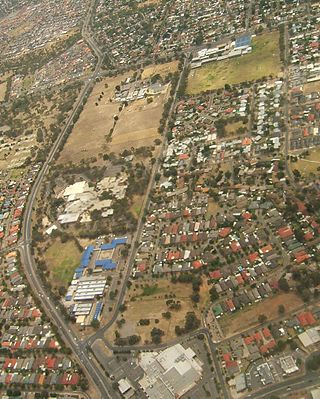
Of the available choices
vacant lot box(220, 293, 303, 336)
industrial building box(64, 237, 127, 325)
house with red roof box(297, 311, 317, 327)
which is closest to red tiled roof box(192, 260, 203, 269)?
vacant lot box(220, 293, 303, 336)

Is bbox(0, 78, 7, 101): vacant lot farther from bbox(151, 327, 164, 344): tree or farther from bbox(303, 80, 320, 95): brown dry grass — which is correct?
bbox(151, 327, 164, 344): tree

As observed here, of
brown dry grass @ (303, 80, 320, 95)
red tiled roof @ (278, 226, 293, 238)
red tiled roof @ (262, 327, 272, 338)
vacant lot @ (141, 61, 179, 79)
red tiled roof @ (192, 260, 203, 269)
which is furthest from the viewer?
vacant lot @ (141, 61, 179, 79)

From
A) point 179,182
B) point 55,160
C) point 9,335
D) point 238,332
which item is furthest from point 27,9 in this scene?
point 238,332

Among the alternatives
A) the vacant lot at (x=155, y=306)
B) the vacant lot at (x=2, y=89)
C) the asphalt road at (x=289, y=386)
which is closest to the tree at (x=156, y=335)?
the vacant lot at (x=155, y=306)

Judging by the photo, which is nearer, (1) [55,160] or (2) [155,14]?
(1) [55,160]

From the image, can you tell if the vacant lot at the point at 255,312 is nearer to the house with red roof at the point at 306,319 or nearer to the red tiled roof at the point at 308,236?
the house with red roof at the point at 306,319

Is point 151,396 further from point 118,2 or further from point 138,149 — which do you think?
point 118,2

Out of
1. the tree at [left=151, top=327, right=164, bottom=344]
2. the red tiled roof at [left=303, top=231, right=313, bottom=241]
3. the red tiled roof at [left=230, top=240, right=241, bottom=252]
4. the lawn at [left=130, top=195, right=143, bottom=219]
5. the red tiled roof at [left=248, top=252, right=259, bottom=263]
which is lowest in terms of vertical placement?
the red tiled roof at [left=303, top=231, right=313, bottom=241]
